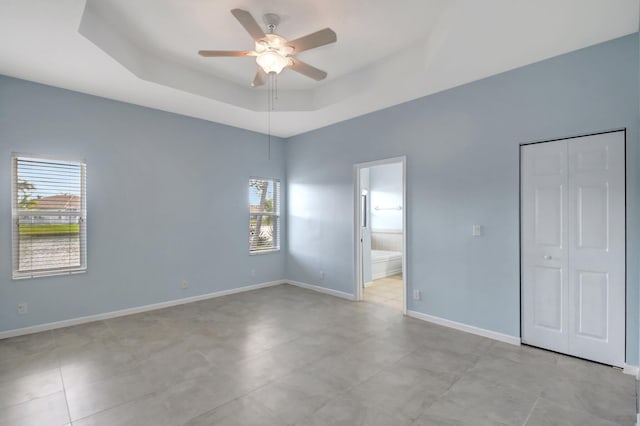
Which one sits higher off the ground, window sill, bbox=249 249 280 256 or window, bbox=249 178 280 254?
window, bbox=249 178 280 254

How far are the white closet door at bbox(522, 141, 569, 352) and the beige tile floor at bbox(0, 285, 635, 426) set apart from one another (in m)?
0.27

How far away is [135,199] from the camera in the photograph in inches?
170

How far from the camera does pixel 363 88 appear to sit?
3.95 metres

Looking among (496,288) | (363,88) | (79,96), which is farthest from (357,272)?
(79,96)

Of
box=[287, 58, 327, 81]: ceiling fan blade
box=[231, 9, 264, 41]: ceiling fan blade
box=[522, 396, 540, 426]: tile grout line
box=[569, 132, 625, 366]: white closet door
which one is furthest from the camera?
box=[287, 58, 327, 81]: ceiling fan blade

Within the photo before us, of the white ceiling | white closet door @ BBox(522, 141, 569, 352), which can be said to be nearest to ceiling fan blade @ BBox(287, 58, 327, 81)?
the white ceiling

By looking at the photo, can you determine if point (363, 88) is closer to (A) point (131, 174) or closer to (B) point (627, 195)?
(B) point (627, 195)

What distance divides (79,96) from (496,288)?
5433mm

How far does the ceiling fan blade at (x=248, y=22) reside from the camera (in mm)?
2260

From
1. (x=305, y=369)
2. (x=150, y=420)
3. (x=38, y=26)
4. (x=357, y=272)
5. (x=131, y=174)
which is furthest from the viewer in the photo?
(x=357, y=272)

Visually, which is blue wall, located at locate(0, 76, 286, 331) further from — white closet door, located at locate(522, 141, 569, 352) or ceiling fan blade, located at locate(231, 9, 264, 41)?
white closet door, located at locate(522, 141, 569, 352)

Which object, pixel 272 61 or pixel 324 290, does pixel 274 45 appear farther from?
pixel 324 290

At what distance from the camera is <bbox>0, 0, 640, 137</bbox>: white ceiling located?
2473 millimetres

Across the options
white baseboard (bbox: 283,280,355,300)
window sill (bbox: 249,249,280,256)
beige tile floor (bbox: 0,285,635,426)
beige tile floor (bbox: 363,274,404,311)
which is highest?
window sill (bbox: 249,249,280,256)
